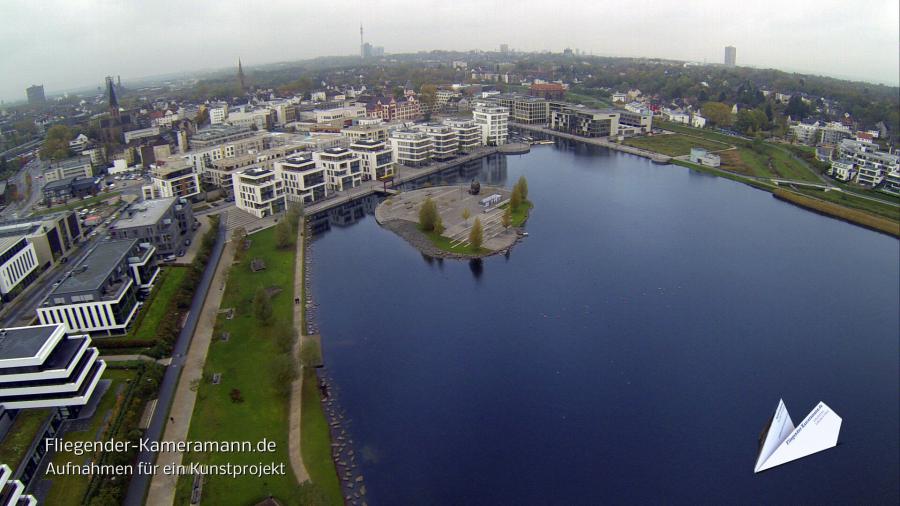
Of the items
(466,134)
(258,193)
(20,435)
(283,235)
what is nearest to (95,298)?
(20,435)

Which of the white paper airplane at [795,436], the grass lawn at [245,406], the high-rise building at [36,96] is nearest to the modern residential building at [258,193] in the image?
the grass lawn at [245,406]

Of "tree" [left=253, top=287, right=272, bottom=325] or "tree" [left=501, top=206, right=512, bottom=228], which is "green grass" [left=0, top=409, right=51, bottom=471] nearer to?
"tree" [left=253, top=287, right=272, bottom=325]

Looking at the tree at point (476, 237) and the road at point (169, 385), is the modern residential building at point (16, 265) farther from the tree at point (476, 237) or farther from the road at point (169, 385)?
the tree at point (476, 237)

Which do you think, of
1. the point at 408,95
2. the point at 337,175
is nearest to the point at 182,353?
the point at 337,175

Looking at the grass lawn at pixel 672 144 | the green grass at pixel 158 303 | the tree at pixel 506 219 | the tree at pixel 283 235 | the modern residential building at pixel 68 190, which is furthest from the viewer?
the grass lawn at pixel 672 144

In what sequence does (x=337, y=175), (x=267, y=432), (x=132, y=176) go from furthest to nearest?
(x=132, y=176) → (x=337, y=175) → (x=267, y=432)

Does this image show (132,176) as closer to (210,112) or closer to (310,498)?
(210,112)

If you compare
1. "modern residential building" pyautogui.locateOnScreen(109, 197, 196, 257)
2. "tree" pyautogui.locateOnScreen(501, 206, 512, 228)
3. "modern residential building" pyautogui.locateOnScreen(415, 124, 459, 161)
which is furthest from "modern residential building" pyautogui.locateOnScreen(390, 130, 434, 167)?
"modern residential building" pyautogui.locateOnScreen(109, 197, 196, 257)
